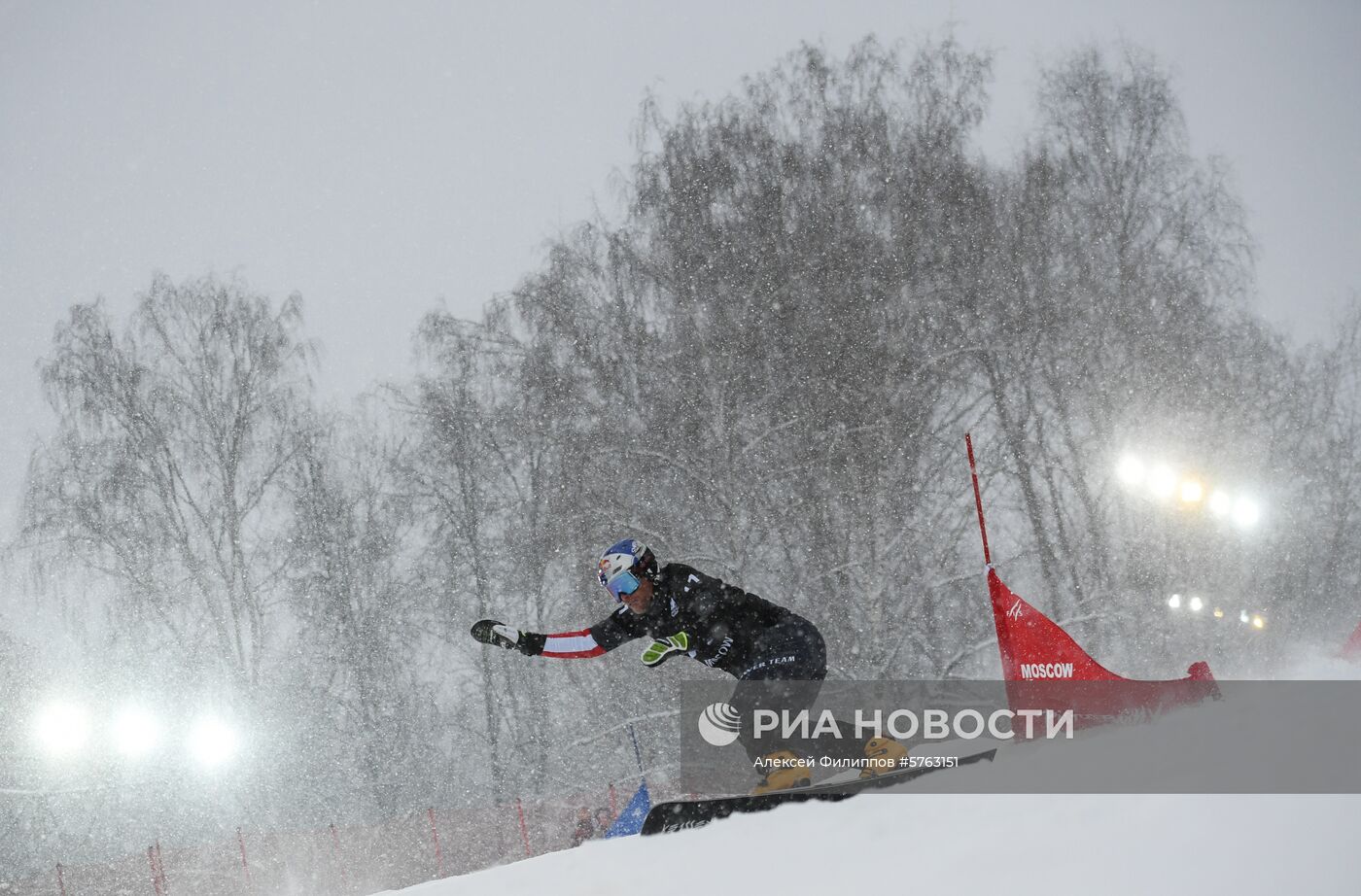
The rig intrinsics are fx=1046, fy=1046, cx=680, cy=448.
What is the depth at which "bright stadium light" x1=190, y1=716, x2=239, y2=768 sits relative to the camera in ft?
62.5

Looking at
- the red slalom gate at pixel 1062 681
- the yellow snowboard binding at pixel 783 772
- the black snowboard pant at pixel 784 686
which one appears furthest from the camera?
the red slalom gate at pixel 1062 681

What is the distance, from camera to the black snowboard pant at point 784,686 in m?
4.80

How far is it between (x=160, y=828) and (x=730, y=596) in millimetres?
19282

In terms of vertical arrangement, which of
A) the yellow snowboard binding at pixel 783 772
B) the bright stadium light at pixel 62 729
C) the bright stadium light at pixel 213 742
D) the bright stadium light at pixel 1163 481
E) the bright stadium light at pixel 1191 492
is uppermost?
the bright stadium light at pixel 1163 481

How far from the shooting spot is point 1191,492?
1283 centimetres

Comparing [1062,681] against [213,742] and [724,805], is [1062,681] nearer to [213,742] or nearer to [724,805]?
[724,805]

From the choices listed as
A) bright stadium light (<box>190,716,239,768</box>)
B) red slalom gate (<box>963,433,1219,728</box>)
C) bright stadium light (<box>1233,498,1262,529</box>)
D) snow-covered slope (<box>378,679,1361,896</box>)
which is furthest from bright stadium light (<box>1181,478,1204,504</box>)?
bright stadium light (<box>190,716,239,768</box>)

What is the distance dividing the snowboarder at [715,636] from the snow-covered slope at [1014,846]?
110 cm

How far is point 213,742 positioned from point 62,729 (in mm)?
3889

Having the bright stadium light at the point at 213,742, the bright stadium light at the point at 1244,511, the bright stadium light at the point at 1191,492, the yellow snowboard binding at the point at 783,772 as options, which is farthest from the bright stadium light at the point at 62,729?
the bright stadium light at the point at 1244,511

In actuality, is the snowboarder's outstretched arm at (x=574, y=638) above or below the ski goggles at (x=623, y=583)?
below

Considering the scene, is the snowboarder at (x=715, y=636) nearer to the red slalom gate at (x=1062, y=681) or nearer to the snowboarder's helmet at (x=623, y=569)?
the snowboarder's helmet at (x=623, y=569)

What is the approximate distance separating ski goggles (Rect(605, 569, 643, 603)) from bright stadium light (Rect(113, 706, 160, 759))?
17772 millimetres

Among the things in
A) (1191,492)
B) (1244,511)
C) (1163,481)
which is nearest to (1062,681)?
(1191,492)
